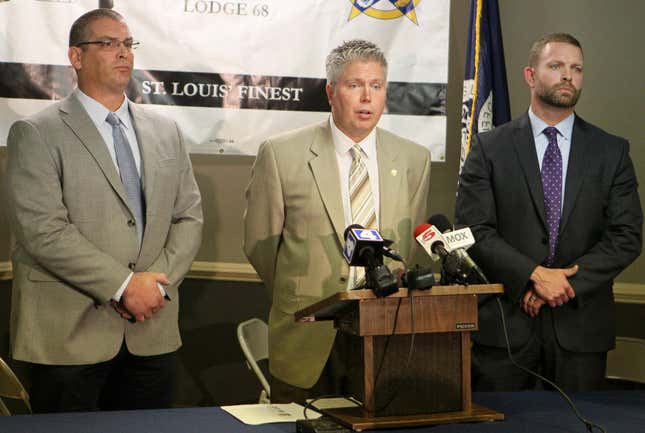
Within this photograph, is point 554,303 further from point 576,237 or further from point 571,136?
point 571,136

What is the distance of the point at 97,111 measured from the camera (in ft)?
11.4

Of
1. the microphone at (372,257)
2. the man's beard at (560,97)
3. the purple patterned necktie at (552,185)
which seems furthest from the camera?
the man's beard at (560,97)

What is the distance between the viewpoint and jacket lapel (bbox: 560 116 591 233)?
3.64 m

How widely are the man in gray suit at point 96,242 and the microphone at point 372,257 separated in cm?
124

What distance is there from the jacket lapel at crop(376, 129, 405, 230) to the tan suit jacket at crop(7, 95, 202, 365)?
2.66ft

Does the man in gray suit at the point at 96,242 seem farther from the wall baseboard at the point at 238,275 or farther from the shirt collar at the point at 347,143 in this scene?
the wall baseboard at the point at 238,275

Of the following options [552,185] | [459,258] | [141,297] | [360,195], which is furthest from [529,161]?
[141,297]

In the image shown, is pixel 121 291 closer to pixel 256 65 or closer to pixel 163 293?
pixel 163 293

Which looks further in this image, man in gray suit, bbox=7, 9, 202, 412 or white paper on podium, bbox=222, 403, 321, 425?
man in gray suit, bbox=7, 9, 202, 412

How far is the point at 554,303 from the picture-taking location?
3.46 metres

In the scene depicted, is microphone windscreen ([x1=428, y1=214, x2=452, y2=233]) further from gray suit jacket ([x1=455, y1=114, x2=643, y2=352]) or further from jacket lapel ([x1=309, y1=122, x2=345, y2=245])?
gray suit jacket ([x1=455, y1=114, x2=643, y2=352])

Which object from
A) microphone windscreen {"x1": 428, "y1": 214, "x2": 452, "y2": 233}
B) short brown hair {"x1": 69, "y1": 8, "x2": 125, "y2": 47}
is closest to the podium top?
microphone windscreen {"x1": 428, "y1": 214, "x2": 452, "y2": 233}

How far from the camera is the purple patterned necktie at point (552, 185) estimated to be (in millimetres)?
3639

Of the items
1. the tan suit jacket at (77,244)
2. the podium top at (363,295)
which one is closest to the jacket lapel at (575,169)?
the podium top at (363,295)
